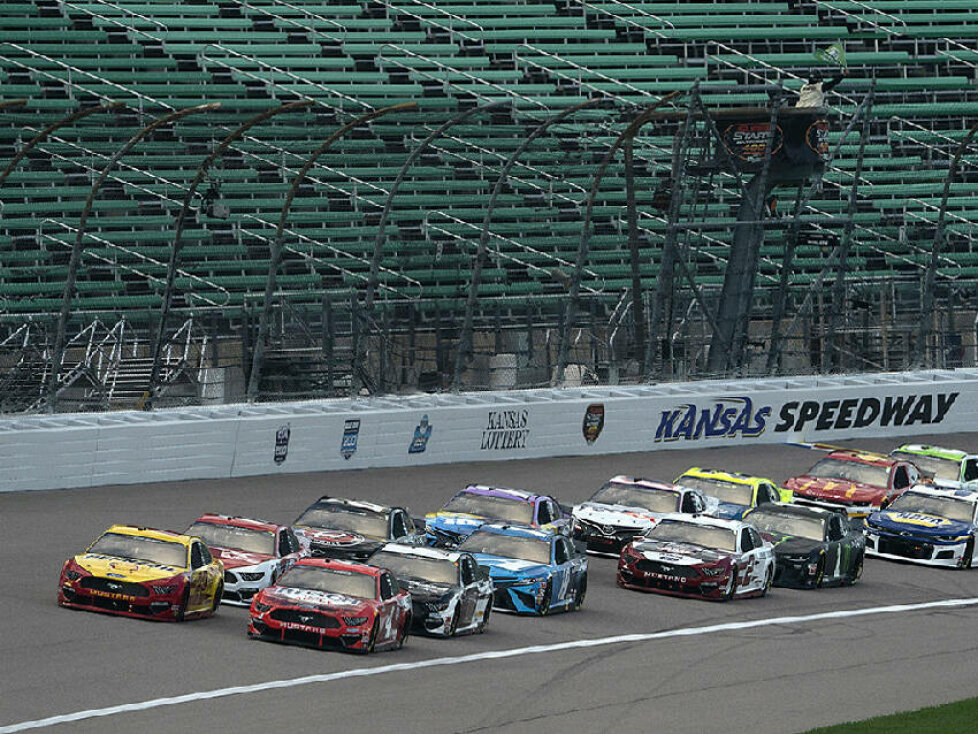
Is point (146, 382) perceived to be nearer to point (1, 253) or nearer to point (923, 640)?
point (1, 253)

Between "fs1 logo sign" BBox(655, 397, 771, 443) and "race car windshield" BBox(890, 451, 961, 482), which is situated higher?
"race car windshield" BBox(890, 451, 961, 482)

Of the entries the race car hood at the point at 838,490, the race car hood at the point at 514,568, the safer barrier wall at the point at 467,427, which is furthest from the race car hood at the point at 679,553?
the safer barrier wall at the point at 467,427

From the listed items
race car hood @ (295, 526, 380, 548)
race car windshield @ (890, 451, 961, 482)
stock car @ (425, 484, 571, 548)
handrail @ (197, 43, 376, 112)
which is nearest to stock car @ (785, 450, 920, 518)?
race car windshield @ (890, 451, 961, 482)

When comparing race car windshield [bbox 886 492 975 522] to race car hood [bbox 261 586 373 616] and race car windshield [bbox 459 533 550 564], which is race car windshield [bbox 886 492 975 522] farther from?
race car hood [bbox 261 586 373 616]

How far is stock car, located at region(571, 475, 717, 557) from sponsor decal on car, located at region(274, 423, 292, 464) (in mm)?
7369

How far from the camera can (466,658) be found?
19703mm

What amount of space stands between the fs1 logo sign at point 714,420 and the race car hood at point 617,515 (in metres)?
12.4

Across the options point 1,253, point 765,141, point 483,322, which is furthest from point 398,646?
point 765,141

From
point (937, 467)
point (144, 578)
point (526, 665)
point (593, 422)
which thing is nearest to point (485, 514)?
point (526, 665)

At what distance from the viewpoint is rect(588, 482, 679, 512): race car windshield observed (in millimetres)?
28359

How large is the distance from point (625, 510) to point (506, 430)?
32.1ft

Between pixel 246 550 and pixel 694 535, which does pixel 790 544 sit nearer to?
pixel 694 535

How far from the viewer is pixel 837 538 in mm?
27047

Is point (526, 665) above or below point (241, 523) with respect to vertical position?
below
